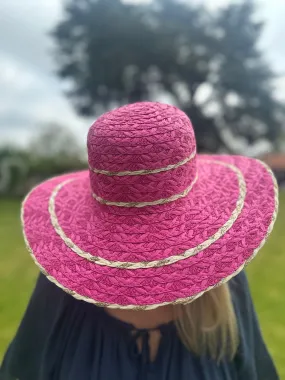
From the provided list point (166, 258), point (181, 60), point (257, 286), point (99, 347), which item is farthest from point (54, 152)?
point (166, 258)

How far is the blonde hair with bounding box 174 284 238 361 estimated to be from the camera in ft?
2.61

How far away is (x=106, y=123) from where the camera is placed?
28.8 inches

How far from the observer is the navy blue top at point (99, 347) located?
810 millimetres

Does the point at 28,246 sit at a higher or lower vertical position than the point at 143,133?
lower

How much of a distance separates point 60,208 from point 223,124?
202 inches

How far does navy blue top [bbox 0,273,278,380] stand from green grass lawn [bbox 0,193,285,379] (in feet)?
3.53

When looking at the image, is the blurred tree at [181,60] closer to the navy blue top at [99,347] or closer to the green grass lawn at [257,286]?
the green grass lawn at [257,286]

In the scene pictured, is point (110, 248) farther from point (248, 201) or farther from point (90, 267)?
point (248, 201)

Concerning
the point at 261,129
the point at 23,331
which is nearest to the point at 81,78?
the point at 261,129

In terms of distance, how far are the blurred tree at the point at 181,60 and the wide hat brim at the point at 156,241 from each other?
15.3 ft

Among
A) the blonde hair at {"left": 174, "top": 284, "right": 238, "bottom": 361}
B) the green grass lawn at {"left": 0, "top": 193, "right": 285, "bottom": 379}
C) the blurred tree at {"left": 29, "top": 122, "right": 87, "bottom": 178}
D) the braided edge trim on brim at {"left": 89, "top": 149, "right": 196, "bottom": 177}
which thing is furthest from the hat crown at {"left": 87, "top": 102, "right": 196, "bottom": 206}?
the blurred tree at {"left": 29, "top": 122, "right": 87, "bottom": 178}

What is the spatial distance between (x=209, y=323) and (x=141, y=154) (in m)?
0.33

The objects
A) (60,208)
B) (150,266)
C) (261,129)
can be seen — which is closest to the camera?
(150,266)

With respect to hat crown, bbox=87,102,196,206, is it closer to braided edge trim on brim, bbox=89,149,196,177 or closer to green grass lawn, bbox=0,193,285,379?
braided edge trim on brim, bbox=89,149,196,177
